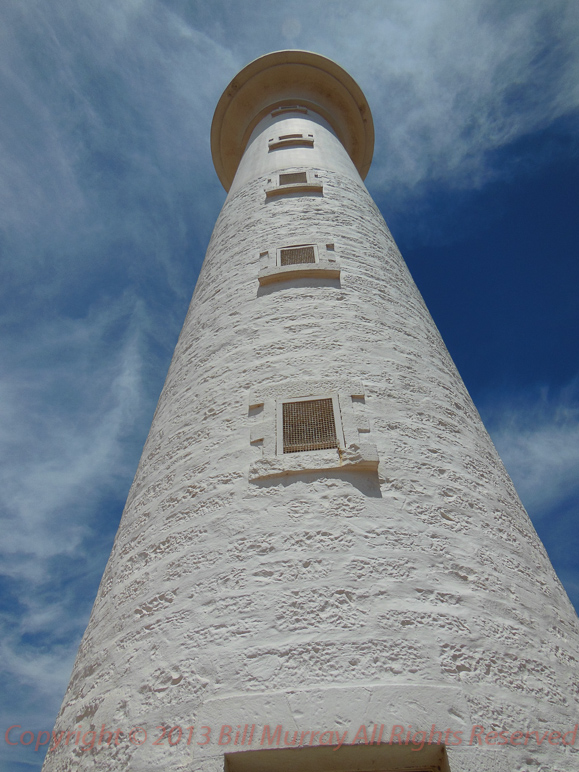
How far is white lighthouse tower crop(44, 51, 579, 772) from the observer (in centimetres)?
288

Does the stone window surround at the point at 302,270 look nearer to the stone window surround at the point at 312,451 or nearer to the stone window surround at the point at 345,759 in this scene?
the stone window surround at the point at 312,451

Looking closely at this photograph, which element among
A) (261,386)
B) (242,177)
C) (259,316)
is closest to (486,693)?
(261,386)

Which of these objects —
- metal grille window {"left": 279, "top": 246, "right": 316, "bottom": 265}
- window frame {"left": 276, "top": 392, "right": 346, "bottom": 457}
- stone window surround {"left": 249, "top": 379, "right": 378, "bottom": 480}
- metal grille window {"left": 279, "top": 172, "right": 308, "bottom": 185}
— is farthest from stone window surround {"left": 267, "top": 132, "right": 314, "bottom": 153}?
window frame {"left": 276, "top": 392, "right": 346, "bottom": 457}

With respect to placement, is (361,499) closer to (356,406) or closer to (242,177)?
(356,406)

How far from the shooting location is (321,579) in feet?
11.2

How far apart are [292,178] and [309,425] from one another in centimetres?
617

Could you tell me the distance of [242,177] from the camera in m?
10.5

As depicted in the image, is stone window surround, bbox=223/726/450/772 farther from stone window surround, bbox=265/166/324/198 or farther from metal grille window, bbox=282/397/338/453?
stone window surround, bbox=265/166/324/198

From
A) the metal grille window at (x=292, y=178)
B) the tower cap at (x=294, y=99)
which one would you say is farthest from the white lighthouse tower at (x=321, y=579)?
the tower cap at (x=294, y=99)

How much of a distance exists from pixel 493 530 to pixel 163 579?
241cm

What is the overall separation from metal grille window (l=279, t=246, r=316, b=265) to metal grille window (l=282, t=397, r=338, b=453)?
8.86 ft

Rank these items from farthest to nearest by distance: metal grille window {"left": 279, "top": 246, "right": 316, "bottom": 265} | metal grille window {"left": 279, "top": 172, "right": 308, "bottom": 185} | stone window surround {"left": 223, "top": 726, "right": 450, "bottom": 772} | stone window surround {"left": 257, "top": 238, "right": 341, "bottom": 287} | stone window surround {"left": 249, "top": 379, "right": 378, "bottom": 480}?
1. metal grille window {"left": 279, "top": 172, "right": 308, "bottom": 185}
2. metal grille window {"left": 279, "top": 246, "right": 316, "bottom": 265}
3. stone window surround {"left": 257, "top": 238, "right": 341, "bottom": 287}
4. stone window surround {"left": 249, "top": 379, "right": 378, "bottom": 480}
5. stone window surround {"left": 223, "top": 726, "right": 450, "bottom": 772}

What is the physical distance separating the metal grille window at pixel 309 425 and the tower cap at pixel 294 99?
1195 cm

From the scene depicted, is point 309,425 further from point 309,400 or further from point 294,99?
point 294,99
